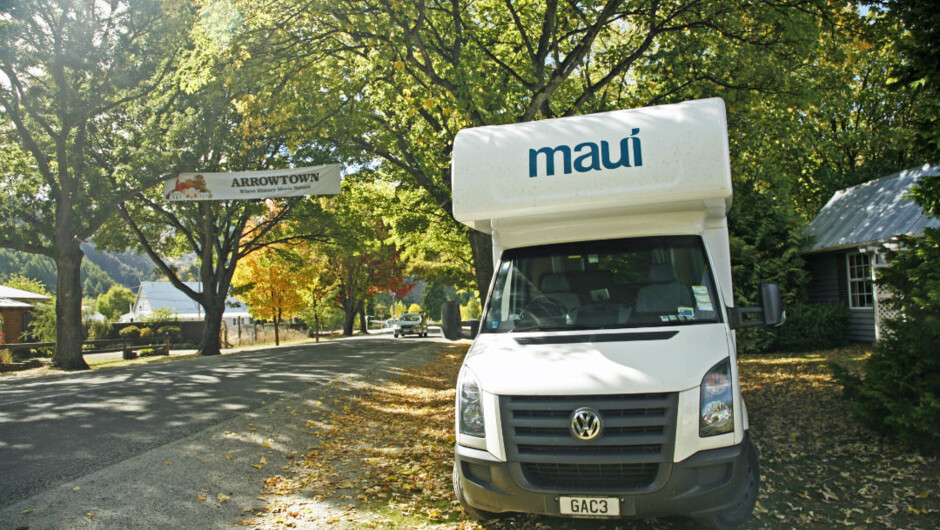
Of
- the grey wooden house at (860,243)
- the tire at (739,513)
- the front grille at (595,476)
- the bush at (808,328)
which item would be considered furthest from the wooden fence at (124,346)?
the grey wooden house at (860,243)

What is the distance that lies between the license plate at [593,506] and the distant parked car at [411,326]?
42407 millimetres

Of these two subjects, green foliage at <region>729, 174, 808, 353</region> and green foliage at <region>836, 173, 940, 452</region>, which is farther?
green foliage at <region>729, 174, 808, 353</region>

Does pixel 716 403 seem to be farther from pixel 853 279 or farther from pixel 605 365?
pixel 853 279

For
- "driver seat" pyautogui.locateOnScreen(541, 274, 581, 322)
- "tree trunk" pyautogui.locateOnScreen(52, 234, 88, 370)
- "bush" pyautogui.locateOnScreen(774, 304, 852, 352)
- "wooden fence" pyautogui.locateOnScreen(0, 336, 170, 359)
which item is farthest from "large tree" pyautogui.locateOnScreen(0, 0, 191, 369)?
"bush" pyautogui.locateOnScreen(774, 304, 852, 352)

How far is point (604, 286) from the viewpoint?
17.6 ft

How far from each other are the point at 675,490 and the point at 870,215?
16.3 m

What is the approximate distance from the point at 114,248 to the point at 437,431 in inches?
943

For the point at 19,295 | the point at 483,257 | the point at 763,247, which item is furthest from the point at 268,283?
the point at 763,247

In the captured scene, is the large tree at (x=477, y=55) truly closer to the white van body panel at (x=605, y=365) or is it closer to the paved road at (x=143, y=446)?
the paved road at (x=143, y=446)

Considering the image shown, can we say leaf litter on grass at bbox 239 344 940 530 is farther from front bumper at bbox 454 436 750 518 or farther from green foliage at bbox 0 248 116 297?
green foliage at bbox 0 248 116 297

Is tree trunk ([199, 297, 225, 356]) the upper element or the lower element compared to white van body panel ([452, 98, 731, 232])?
lower

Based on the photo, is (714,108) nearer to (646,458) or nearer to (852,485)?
(646,458)

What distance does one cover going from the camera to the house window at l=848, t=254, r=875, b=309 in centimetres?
1698

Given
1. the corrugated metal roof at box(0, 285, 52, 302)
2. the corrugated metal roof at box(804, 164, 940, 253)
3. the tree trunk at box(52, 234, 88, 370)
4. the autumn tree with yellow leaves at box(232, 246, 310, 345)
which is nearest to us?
the corrugated metal roof at box(804, 164, 940, 253)
